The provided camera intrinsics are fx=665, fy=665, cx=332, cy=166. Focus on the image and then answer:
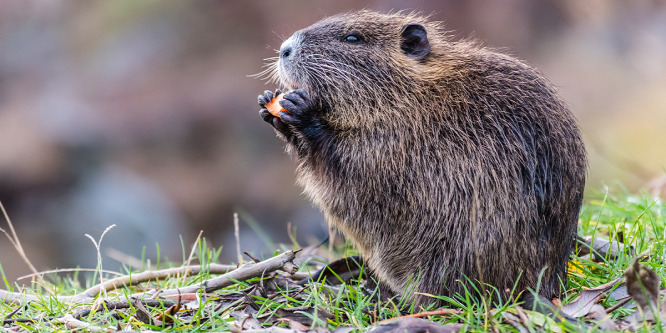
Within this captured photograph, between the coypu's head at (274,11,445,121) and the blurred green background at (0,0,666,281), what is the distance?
19.3 ft

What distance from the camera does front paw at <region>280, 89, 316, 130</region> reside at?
11.8ft

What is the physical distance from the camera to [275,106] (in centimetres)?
373

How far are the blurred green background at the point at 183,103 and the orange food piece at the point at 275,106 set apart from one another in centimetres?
588

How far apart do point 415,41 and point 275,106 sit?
904 mm

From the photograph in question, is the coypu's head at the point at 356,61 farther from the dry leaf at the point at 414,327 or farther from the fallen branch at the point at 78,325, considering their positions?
the fallen branch at the point at 78,325

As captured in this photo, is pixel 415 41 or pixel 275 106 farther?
pixel 415 41

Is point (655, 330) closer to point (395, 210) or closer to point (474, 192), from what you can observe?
point (474, 192)

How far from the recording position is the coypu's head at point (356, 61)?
368cm

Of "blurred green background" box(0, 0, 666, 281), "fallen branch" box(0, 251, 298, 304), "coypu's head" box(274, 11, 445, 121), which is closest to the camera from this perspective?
"fallen branch" box(0, 251, 298, 304)

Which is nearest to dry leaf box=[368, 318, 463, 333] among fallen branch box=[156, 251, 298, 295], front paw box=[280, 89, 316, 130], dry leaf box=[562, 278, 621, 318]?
dry leaf box=[562, 278, 621, 318]

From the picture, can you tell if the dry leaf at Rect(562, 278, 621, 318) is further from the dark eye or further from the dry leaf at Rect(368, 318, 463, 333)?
the dark eye

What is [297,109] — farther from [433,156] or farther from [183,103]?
[183,103]

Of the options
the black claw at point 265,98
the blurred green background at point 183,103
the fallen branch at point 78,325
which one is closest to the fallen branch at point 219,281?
the fallen branch at point 78,325

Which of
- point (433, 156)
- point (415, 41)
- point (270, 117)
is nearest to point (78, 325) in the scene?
point (270, 117)
